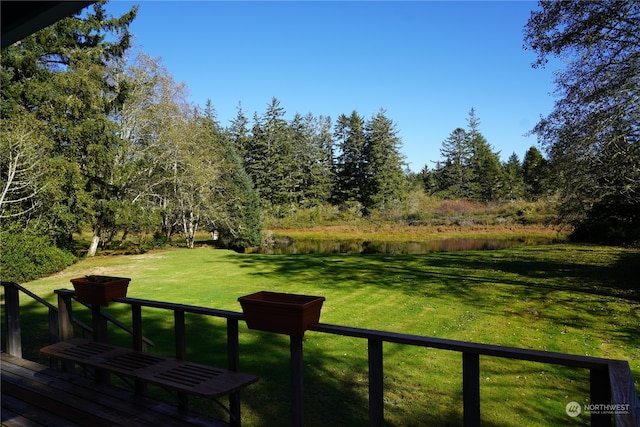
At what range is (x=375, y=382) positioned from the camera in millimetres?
2215

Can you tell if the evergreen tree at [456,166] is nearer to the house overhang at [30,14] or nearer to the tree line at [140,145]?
the tree line at [140,145]

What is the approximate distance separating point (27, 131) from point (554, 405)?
14.9 m

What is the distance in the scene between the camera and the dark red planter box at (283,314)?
2322 millimetres

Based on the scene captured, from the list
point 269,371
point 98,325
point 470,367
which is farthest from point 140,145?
point 470,367

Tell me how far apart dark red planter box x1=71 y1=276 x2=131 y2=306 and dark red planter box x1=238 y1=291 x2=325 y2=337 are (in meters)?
1.60

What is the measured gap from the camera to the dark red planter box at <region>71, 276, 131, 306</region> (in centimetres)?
341

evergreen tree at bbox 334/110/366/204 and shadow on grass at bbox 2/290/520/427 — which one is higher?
evergreen tree at bbox 334/110/366/204

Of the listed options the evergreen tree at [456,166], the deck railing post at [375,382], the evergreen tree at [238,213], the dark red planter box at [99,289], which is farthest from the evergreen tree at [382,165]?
the deck railing post at [375,382]

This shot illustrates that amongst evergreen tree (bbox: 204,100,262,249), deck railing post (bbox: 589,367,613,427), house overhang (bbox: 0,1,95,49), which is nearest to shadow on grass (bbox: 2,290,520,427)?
deck railing post (bbox: 589,367,613,427)

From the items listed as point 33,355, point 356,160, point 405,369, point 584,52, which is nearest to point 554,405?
point 405,369

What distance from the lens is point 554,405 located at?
4.05m

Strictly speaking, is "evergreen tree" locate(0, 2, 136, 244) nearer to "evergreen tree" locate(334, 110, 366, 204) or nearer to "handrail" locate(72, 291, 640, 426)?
"handrail" locate(72, 291, 640, 426)

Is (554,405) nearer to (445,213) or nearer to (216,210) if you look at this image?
(216,210)

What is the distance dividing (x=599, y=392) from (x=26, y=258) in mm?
14207
